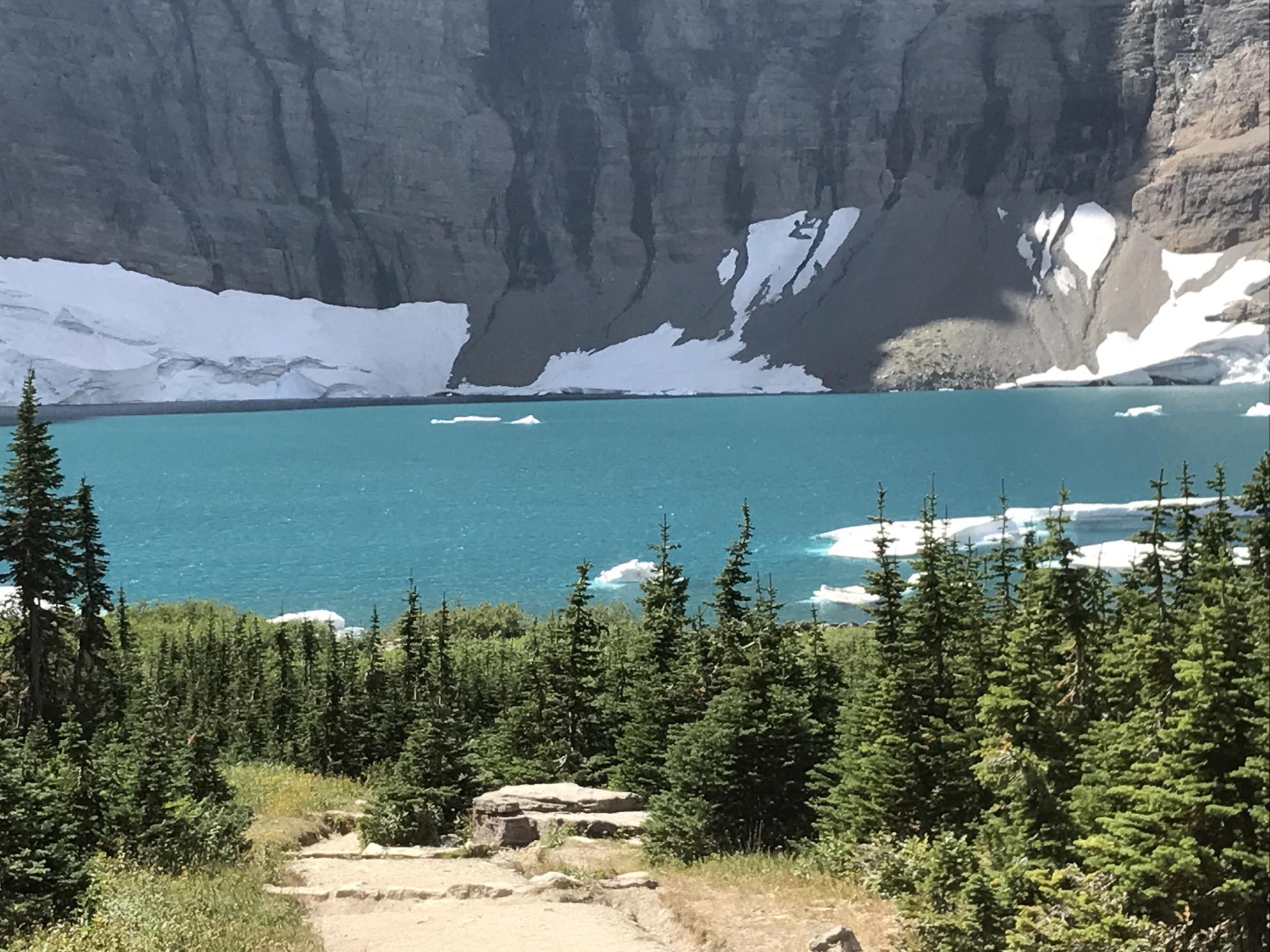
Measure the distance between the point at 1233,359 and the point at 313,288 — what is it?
133 m

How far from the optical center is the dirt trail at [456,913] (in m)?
10.9

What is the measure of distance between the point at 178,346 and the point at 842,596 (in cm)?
14834

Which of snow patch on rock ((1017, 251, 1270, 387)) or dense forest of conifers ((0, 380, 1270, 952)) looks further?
snow patch on rock ((1017, 251, 1270, 387))

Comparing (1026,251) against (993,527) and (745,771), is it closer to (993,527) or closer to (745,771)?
(993,527)

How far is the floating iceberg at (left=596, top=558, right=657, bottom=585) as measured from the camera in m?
51.1

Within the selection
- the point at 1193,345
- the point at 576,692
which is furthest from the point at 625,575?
the point at 1193,345

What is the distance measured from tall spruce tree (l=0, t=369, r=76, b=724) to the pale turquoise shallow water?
28711mm

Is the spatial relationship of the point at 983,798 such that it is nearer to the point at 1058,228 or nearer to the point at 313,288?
the point at 1058,228

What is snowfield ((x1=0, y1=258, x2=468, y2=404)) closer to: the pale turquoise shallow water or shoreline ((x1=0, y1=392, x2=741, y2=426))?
shoreline ((x1=0, y1=392, x2=741, y2=426))

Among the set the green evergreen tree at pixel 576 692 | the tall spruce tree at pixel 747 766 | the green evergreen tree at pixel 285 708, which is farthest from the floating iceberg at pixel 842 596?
the tall spruce tree at pixel 747 766

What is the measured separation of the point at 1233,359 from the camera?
152m

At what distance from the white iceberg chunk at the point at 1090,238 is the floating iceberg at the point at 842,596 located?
443 feet

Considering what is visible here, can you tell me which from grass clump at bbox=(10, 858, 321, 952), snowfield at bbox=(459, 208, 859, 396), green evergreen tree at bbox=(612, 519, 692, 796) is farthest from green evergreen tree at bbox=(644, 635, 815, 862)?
snowfield at bbox=(459, 208, 859, 396)

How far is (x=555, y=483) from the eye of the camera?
279 ft
